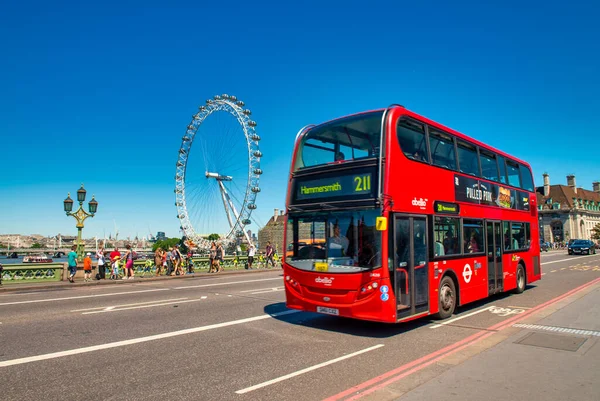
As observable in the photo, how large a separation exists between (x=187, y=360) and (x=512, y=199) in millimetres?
11865

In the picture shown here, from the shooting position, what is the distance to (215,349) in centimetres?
729

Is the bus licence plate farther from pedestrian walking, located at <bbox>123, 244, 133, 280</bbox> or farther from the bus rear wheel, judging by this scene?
pedestrian walking, located at <bbox>123, 244, 133, 280</bbox>

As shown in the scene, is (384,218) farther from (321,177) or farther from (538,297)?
(538,297)

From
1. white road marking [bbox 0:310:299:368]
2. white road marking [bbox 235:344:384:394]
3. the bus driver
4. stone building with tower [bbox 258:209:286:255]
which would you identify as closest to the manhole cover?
white road marking [bbox 235:344:384:394]

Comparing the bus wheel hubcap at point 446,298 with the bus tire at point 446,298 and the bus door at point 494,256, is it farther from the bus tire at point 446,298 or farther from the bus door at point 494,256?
the bus door at point 494,256

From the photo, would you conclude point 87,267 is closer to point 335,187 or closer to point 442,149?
point 335,187

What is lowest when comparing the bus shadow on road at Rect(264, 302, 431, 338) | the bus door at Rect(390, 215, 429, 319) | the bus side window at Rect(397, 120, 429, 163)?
the bus shadow on road at Rect(264, 302, 431, 338)

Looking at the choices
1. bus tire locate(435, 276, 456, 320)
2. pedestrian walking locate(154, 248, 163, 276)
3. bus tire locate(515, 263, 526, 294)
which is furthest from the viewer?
pedestrian walking locate(154, 248, 163, 276)

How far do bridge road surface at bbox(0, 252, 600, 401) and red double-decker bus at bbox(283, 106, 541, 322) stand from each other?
73 centimetres

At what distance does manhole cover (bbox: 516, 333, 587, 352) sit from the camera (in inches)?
283

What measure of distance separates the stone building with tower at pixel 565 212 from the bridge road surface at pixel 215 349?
11982 centimetres

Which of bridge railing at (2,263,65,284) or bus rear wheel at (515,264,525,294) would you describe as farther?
bridge railing at (2,263,65,284)

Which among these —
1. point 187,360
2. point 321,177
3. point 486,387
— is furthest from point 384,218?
point 187,360

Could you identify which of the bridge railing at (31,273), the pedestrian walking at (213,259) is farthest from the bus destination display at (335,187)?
the pedestrian walking at (213,259)
